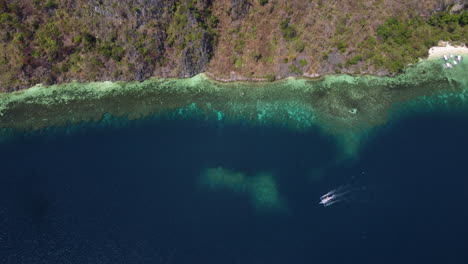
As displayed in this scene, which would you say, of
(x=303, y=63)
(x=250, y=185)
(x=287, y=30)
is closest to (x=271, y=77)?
(x=303, y=63)

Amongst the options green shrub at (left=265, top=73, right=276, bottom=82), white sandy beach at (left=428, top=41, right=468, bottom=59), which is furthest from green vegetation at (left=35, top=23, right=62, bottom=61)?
white sandy beach at (left=428, top=41, right=468, bottom=59)

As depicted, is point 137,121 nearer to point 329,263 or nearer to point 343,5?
point 329,263

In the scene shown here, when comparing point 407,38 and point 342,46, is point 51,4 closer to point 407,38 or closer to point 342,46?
point 342,46

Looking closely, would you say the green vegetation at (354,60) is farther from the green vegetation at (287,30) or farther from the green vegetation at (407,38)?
the green vegetation at (287,30)

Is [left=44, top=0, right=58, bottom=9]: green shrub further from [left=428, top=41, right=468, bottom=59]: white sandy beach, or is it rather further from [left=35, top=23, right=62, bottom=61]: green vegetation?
[left=428, top=41, right=468, bottom=59]: white sandy beach

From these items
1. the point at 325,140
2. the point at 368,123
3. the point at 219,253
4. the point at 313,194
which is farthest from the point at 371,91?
the point at 219,253
